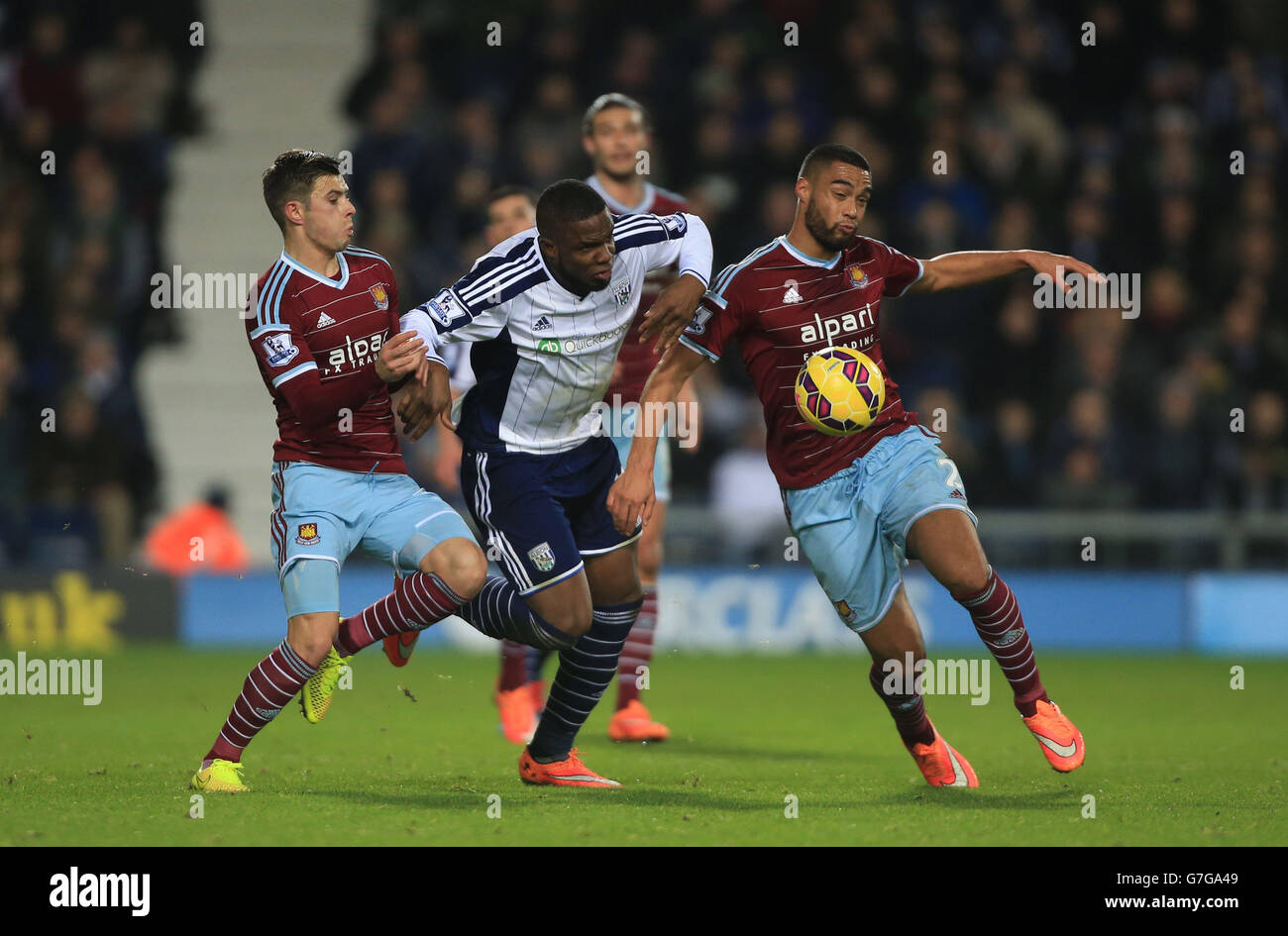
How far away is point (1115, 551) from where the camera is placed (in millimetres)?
12625

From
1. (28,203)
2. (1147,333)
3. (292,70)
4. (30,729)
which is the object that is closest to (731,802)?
(30,729)

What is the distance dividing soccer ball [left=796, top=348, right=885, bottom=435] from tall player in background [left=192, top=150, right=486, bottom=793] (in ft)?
4.24

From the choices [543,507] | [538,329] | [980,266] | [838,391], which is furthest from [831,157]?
[543,507]

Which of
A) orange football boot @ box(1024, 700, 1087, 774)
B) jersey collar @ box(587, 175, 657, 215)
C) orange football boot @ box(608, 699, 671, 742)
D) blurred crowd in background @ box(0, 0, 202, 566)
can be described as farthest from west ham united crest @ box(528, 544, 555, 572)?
blurred crowd in background @ box(0, 0, 202, 566)

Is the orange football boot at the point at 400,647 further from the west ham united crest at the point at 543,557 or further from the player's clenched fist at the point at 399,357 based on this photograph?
the player's clenched fist at the point at 399,357

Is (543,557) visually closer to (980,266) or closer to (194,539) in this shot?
(980,266)

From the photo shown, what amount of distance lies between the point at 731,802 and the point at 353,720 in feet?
10.6

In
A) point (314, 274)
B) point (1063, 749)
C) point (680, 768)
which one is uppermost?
point (314, 274)


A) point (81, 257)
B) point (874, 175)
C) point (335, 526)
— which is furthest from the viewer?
point (81, 257)

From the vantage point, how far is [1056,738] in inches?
239

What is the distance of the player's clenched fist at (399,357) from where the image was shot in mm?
5801

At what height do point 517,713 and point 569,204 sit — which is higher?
point 569,204

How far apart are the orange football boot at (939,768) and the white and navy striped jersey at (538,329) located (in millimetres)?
1641

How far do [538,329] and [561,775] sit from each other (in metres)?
A: 1.59
